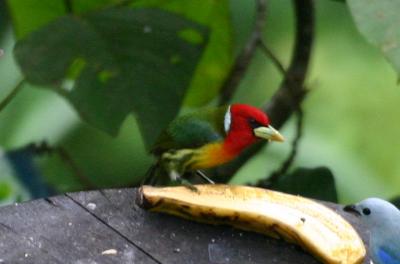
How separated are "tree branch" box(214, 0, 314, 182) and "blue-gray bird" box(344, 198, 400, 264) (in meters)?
0.85

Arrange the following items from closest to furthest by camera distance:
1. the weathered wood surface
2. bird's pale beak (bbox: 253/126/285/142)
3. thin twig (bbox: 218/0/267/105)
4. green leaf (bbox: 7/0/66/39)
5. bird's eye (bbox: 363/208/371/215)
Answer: the weathered wood surface < bird's eye (bbox: 363/208/371/215) < bird's pale beak (bbox: 253/126/285/142) < green leaf (bbox: 7/0/66/39) < thin twig (bbox: 218/0/267/105)

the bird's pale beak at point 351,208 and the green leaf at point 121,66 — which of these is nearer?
the bird's pale beak at point 351,208

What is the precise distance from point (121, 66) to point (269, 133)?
0.61m

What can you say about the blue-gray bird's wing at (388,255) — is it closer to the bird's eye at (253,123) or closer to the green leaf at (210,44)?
the bird's eye at (253,123)

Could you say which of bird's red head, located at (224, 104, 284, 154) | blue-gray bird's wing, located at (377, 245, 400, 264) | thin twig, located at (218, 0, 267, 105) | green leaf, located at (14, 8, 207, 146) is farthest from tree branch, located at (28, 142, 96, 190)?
blue-gray bird's wing, located at (377, 245, 400, 264)

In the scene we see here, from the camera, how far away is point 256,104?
4277 mm

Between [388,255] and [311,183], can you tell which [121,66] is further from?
[388,255]

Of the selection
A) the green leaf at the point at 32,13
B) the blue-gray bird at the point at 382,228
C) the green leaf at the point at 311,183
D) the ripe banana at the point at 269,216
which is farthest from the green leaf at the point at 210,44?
the blue-gray bird at the point at 382,228

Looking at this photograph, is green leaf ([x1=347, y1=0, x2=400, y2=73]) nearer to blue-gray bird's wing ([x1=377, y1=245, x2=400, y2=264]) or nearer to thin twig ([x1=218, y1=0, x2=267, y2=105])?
blue-gray bird's wing ([x1=377, y1=245, x2=400, y2=264])

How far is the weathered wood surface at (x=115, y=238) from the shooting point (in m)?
2.71

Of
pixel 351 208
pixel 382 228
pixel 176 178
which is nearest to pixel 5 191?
pixel 176 178

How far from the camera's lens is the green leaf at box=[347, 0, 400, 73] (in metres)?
2.72

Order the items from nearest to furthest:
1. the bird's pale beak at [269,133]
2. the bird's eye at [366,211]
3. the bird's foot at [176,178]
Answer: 1. the bird's eye at [366,211]
2. the bird's pale beak at [269,133]
3. the bird's foot at [176,178]

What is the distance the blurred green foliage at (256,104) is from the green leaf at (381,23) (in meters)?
0.84
